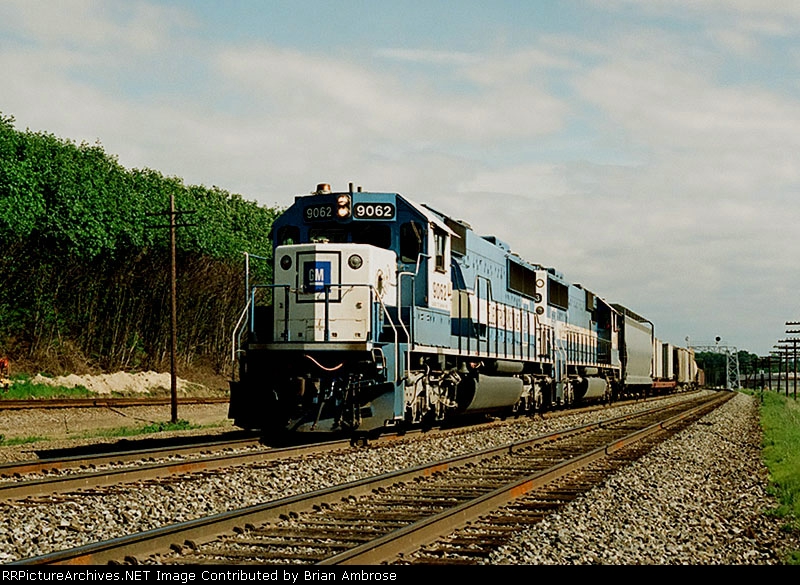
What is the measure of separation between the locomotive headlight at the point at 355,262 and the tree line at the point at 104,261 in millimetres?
15468

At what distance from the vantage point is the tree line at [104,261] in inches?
1249

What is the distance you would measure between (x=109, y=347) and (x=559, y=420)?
23.0 meters

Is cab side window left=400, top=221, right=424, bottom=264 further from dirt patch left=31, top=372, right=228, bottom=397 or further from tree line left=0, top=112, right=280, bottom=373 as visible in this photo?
dirt patch left=31, top=372, right=228, bottom=397

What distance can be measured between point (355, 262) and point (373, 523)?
654 cm

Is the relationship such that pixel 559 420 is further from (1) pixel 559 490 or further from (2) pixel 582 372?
(1) pixel 559 490

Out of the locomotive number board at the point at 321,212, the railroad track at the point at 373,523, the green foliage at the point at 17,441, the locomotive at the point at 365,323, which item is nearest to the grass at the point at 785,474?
the railroad track at the point at 373,523

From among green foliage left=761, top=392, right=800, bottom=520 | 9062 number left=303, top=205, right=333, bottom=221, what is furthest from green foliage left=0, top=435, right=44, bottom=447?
green foliage left=761, top=392, right=800, bottom=520

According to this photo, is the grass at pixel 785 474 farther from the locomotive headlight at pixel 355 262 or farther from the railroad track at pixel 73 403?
the railroad track at pixel 73 403

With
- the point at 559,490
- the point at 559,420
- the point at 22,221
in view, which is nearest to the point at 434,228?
the point at 559,490

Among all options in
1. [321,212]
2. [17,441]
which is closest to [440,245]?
[321,212]

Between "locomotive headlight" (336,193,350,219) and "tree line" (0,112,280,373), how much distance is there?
1474cm

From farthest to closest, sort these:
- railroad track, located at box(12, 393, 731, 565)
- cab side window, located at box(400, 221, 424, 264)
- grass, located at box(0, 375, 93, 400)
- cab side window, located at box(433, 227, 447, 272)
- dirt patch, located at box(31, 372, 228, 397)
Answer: dirt patch, located at box(31, 372, 228, 397) < grass, located at box(0, 375, 93, 400) < cab side window, located at box(433, 227, 447, 272) < cab side window, located at box(400, 221, 424, 264) < railroad track, located at box(12, 393, 731, 565)

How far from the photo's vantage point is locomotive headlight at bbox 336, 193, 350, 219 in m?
14.2

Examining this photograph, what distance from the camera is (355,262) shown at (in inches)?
535
